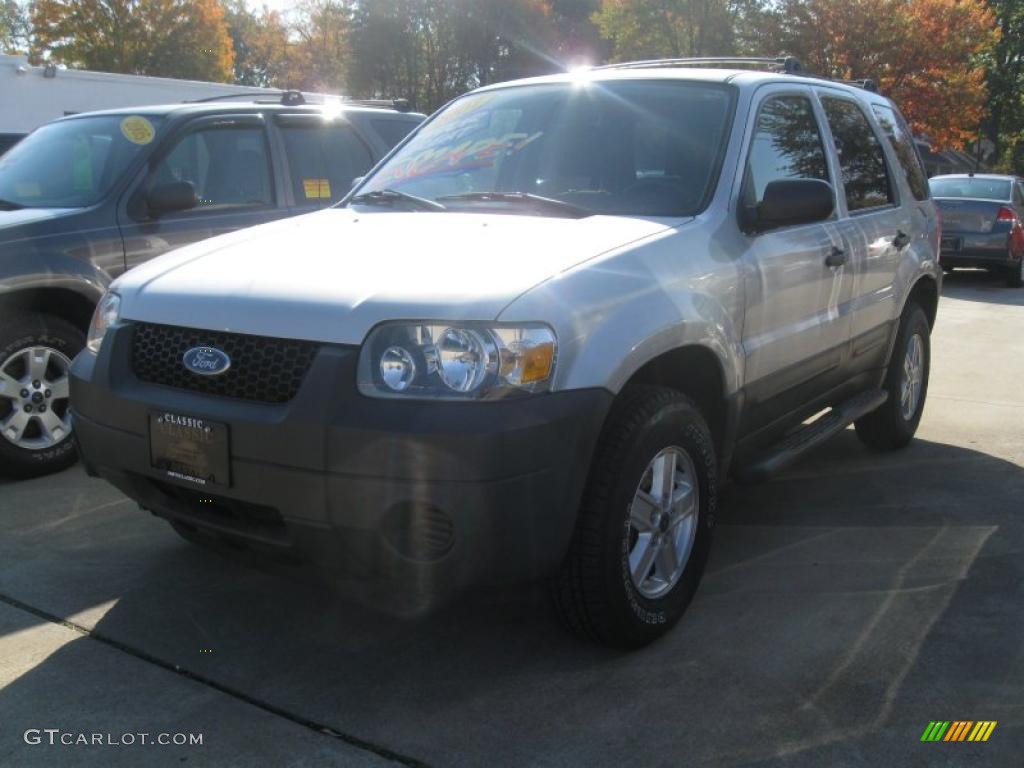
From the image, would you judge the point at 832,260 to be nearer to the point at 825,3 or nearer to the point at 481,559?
the point at 481,559

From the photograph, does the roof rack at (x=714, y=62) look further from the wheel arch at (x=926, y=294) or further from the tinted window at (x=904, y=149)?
the wheel arch at (x=926, y=294)

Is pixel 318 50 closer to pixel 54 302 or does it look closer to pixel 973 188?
pixel 973 188

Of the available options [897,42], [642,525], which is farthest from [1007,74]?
[642,525]

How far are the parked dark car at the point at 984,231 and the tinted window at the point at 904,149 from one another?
949 centimetres

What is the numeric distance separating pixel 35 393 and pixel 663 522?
3.36 meters

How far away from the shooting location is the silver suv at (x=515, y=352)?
8.98 ft

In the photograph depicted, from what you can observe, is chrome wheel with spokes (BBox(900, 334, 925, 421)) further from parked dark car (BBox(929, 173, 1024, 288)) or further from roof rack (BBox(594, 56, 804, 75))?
parked dark car (BBox(929, 173, 1024, 288))

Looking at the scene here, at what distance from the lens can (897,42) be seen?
1073 inches

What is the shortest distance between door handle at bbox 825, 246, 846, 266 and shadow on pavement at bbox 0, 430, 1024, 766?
45.5 inches

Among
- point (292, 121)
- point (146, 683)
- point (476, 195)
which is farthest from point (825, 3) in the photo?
point (146, 683)

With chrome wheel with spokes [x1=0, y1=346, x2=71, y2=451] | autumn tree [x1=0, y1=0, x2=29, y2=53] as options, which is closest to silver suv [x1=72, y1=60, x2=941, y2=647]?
chrome wheel with spokes [x1=0, y1=346, x2=71, y2=451]

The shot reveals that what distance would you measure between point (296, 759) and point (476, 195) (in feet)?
7.15

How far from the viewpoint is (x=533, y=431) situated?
2.71 m

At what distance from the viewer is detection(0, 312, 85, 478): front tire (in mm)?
4992
